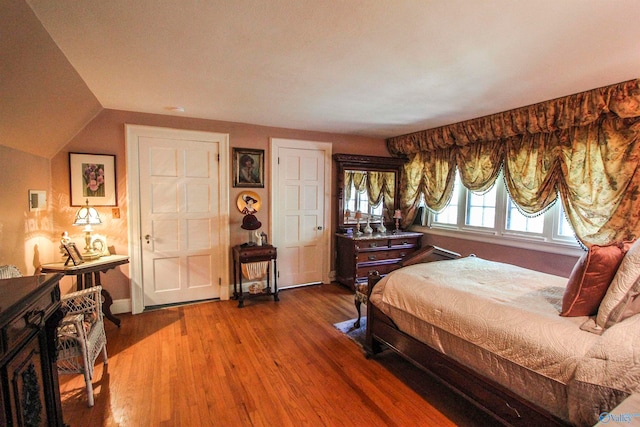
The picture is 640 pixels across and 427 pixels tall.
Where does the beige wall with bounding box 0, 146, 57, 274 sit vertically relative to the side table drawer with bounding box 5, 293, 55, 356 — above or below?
above

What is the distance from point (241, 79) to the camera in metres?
2.41

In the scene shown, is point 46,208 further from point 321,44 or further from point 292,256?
point 321,44

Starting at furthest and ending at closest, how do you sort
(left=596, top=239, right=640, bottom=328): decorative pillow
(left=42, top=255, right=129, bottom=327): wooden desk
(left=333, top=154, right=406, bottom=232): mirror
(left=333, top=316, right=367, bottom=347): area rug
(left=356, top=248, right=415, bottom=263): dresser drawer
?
1. (left=333, top=154, right=406, bottom=232): mirror
2. (left=356, top=248, right=415, bottom=263): dresser drawer
3. (left=333, top=316, right=367, bottom=347): area rug
4. (left=42, top=255, right=129, bottom=327): wooden desk
5. (left=596, top=239, right=640, bottom=328): decorative pillow

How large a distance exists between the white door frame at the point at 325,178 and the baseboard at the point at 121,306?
6.25ft

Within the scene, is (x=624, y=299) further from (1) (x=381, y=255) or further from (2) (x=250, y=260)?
(2) (x=250, y=260)

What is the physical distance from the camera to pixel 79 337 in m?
1.96

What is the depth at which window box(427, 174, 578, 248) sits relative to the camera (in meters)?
3.12

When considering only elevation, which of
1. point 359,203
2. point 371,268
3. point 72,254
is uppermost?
point 359,203

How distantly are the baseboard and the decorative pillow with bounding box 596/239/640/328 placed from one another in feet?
13.8

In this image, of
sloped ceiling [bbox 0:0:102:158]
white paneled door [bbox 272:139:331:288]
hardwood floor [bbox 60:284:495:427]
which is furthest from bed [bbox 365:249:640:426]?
sloped ceiling [bbox 0:0:102:158]

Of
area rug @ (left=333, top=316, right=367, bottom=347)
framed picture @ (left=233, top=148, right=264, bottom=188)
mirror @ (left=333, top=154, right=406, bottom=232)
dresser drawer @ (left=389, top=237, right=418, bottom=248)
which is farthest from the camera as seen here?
mirror @ (left=333, top=154, right=406, bottom=232)

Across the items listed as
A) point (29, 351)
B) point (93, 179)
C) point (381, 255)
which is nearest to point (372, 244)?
point (381, 255)

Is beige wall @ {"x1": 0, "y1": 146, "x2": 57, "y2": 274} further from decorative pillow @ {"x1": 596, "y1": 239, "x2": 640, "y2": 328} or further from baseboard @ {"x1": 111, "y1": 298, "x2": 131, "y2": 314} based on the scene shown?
decorative pillow @ {"x1": 596, "y1": 239, "x2": 640, "y2": 328}

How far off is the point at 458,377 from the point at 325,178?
3238 mm
